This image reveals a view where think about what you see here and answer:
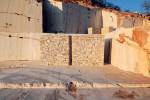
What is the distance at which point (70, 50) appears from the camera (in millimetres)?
18109

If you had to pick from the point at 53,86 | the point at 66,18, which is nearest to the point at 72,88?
the point at 53,86

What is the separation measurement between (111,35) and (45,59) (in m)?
4.24

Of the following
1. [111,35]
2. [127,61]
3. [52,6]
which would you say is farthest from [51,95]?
[52,6]

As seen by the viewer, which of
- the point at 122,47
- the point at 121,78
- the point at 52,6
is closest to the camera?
the point at 121,78

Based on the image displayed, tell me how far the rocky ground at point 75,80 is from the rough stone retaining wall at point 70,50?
715mm

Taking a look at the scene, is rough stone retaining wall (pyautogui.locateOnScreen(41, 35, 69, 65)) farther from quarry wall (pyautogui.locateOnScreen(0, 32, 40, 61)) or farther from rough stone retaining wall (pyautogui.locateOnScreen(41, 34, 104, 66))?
quarry wall (pyautogui.locateOnScreen(0, 32, 40, 61))

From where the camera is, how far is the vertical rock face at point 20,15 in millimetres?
22188

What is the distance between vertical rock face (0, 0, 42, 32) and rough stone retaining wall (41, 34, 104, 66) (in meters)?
5.11

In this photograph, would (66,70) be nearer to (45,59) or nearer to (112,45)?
(45,59)

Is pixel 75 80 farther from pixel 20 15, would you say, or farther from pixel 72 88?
pixel 20 15

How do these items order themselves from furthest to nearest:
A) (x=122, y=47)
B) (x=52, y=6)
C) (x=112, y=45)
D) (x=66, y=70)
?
(x=52, y=6) → (x=112, y=45) → (x=122, y=47) → (x=66, y=70)

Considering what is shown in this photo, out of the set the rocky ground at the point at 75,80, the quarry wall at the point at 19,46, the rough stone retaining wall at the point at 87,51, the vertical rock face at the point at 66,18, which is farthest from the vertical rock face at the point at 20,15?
the rough stone retaining wall at the point at 87,51

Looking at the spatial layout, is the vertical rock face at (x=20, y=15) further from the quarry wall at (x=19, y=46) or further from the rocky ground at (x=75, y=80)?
the rocky ground at (x=75, y=80)

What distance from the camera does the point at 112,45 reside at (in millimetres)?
18859
